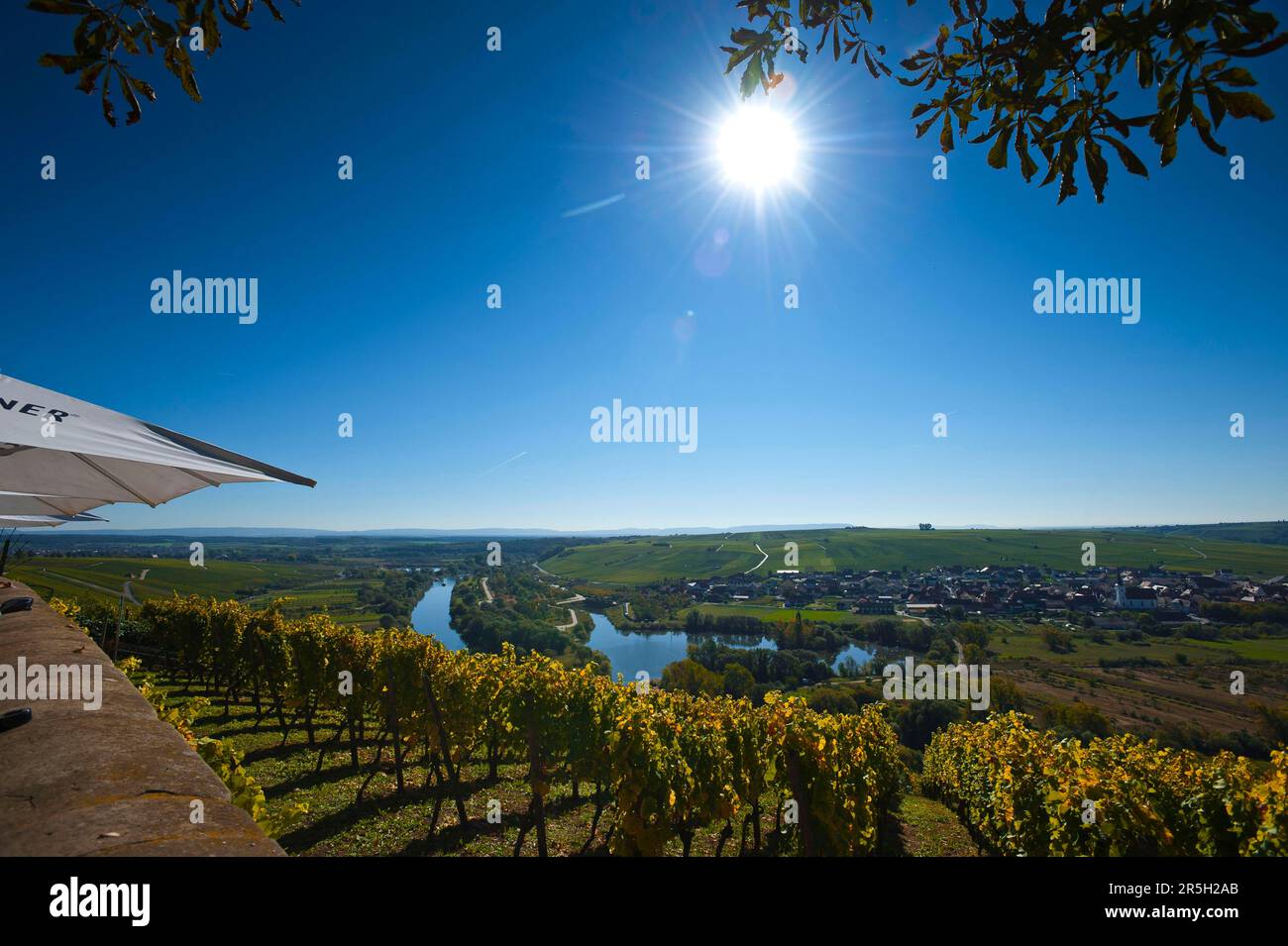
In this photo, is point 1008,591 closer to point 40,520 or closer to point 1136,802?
point 1136,802

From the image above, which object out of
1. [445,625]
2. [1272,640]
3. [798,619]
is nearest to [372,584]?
[445,625]

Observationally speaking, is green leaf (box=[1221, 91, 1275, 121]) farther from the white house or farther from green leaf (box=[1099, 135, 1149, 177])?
the white house

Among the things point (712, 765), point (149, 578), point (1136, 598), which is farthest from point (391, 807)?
point (1136, 598)

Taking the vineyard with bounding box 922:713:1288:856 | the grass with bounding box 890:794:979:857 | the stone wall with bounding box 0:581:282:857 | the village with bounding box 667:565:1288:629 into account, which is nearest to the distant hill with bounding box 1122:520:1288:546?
the village with bounding box 667:565:1288:629

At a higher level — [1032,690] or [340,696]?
[340,696]

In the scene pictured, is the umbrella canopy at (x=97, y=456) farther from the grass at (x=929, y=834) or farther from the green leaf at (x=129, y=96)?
the grass at (x=929, y=834)

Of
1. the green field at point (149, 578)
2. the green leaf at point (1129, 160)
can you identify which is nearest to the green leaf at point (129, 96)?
the green leaf at point (1129, 160)
